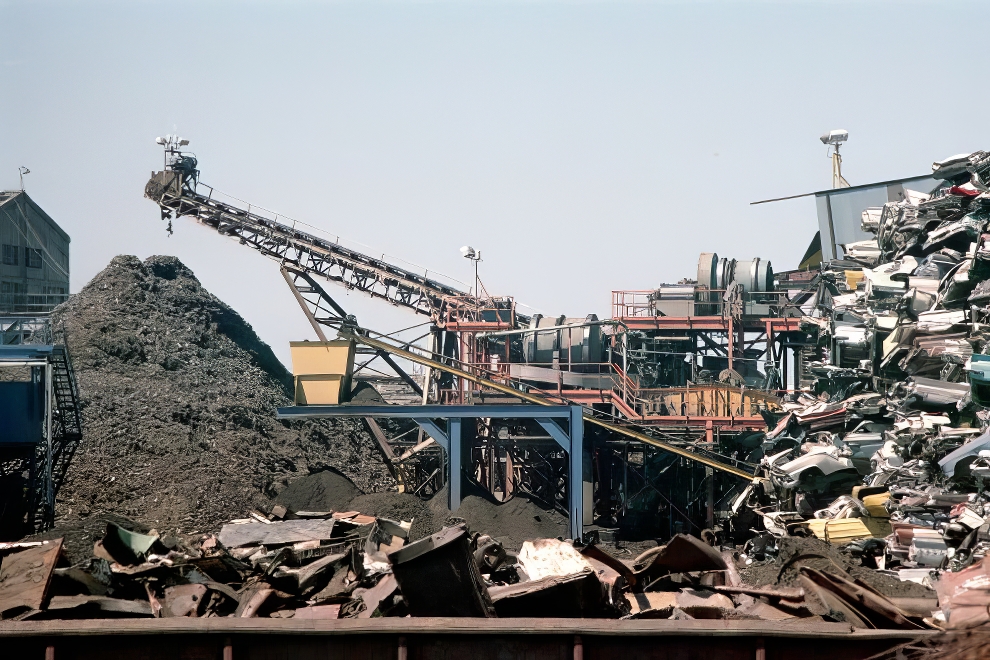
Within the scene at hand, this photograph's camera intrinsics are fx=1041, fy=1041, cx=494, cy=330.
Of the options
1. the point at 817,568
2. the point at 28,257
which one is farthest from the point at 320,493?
the point at 28,257

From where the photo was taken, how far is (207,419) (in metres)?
35.5

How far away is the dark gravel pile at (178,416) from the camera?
92.7ft

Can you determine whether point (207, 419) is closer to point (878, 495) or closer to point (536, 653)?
point (878, 495)

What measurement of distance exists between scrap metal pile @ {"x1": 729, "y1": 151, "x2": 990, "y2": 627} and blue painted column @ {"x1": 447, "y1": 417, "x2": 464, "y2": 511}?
21.9 ft

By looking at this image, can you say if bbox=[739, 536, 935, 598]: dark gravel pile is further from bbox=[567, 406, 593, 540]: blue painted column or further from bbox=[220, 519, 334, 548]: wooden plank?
bbox=[567, 406, 593, 540]: blue painted column

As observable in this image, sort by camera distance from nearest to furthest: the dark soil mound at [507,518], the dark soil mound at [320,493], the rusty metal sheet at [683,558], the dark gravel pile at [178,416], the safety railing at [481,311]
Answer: the rusty metal sheet at [683,558] < the dark soil mound at [507,518] < the dark soil mound at [320,493] < the dark gravel pile at [178,416] < the safety railing at [481,311]

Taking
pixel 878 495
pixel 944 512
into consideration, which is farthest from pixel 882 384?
pixel 944 512

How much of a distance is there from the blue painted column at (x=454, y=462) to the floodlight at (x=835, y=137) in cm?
1732

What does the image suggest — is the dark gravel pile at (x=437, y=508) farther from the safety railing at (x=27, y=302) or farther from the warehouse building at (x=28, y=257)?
the safety railing at (x=27, y=302)

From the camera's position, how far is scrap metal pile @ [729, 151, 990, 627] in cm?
1299

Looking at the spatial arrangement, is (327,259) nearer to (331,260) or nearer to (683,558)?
(331,260)

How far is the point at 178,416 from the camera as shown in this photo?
35.1 m

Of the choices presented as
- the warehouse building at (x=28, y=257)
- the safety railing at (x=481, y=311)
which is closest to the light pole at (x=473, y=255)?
the safety railing at (x=481, y=311)

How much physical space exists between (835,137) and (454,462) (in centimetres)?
1819
